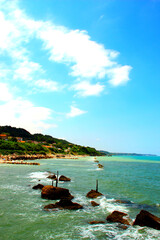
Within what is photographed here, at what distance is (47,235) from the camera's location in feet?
41.4

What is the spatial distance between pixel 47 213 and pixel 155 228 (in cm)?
996

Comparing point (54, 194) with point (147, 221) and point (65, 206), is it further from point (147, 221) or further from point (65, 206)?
point (147, 221)

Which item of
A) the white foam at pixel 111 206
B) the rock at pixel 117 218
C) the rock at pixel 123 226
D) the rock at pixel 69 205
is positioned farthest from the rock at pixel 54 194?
the rock at pixel 123 226

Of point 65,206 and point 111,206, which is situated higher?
point 65,206

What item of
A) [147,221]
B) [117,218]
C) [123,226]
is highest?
[147,221]

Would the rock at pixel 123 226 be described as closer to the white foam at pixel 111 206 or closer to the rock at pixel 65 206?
the white foam at pixel 111 206

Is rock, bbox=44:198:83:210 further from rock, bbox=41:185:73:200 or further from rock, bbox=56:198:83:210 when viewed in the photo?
rock, bbox=41:185:73:200

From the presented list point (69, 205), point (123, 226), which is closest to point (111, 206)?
point (69, 205)

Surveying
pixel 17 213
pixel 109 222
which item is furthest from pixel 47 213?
pixel 109 222

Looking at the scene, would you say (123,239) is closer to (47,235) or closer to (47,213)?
(47,235)

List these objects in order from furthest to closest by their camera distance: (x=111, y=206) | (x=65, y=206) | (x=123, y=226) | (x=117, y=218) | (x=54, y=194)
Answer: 1. (x=54, y=194)
2. (x=111, y=206)
3. (x=65, y=206)
4. (x=117, y=218)
5. (x=123, y=226)

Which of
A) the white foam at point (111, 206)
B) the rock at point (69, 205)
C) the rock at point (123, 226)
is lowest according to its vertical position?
the white foam at point (111, 206)

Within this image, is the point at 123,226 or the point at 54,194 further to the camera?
the point at 54,194

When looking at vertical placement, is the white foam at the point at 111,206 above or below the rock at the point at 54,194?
below
